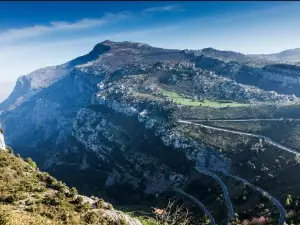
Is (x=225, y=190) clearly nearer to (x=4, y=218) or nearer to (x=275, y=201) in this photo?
(x=275, y=201)

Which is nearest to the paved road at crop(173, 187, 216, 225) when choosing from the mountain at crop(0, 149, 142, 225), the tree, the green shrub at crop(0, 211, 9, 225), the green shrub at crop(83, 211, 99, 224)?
the tree

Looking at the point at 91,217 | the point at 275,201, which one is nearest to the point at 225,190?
the point at 275,201

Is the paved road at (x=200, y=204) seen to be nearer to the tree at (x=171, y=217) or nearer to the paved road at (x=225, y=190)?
the paved road at (x=225, y=190)

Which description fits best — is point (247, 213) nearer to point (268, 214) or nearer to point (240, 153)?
point (268, 214)

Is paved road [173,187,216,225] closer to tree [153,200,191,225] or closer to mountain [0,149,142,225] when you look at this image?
tree [153,200,191,225]

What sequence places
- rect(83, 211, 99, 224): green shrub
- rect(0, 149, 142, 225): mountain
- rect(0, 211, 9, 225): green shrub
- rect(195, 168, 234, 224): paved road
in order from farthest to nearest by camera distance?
rect(195, 168, 234, 224): paved road → rect(83, 211, 99, 224): green shrub → rect(0, 149, 142, 225): mountain → rect(0, 211, 9, 225): green shrub

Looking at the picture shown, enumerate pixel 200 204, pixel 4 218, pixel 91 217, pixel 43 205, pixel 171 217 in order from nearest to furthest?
pixel 4 218
pixel 91 217
pixel 43 205
pixel 171 217
pixel 200 204

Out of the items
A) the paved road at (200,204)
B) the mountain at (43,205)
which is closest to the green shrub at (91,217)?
the mountain at (43,205)

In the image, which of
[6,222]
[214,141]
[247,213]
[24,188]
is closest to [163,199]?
[214,141]

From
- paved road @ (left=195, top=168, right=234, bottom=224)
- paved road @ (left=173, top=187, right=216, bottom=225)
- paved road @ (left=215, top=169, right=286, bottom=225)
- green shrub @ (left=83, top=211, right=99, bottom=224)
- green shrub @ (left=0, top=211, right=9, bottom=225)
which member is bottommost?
paved road @ (left=173, top=187, right=216, bottom=225)
